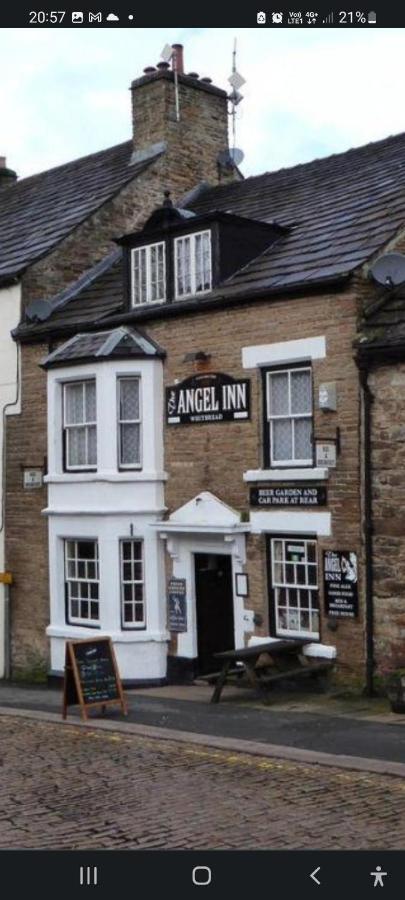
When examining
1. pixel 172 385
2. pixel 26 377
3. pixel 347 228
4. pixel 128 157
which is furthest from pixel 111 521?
pixel 128 157

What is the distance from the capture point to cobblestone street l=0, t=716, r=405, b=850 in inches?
334

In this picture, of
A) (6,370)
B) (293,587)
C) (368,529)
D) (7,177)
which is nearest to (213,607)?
(293,587)

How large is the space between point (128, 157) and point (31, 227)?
2.79 meters

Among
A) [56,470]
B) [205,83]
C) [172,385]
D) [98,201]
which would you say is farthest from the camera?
[205,83]

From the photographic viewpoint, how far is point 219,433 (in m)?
17.0

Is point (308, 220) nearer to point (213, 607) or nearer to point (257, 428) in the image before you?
point (257, 428)

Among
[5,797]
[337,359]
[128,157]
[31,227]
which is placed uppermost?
[128,157]

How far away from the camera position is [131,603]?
59.4ft

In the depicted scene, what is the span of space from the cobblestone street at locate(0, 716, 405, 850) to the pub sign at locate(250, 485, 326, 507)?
14.5 ft

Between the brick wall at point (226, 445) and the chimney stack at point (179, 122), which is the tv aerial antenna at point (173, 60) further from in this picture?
the brick wall at point (226, 445)

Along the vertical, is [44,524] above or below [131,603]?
above

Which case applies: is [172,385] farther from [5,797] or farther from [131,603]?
[5,797]

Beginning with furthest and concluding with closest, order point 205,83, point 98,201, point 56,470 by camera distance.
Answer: point 205,83
point 98,201
point 56,470
